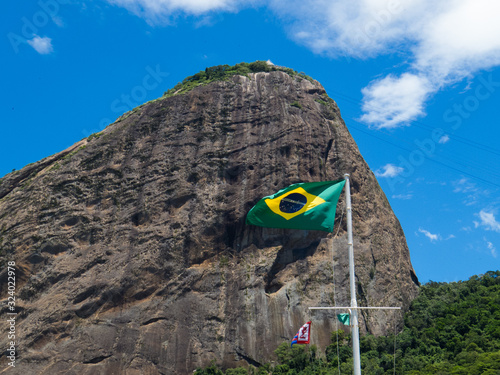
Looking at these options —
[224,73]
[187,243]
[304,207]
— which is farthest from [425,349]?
[224,73]

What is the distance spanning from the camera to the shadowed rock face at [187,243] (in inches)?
2030

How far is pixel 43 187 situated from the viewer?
60.2 metres

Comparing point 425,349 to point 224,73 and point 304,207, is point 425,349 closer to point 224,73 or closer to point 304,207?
point 304,207

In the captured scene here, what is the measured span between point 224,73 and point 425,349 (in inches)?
1530

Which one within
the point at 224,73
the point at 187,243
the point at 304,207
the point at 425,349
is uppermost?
the point at 224,73

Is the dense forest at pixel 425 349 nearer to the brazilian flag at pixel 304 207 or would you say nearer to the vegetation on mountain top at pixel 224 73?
the brazilian flag at pixel 304 207

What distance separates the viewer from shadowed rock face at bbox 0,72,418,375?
51.6m

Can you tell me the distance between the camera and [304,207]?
22.3 metres

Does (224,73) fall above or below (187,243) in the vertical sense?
above

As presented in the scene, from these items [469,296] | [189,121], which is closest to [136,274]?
[189,121]

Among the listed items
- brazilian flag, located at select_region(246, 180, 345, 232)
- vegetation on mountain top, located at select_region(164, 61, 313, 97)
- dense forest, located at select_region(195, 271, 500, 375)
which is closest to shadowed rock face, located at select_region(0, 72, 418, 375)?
dense forest, located at select_region(195, 271, 500, 375)

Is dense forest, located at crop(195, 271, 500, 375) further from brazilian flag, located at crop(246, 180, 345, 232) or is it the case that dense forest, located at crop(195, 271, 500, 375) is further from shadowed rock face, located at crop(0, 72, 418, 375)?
brazilian flag, located at crop(246, 180, 345, 232)

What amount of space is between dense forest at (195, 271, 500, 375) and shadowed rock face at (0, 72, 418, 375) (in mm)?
1717

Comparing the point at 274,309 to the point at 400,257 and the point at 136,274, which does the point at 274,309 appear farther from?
the point at 400,257
